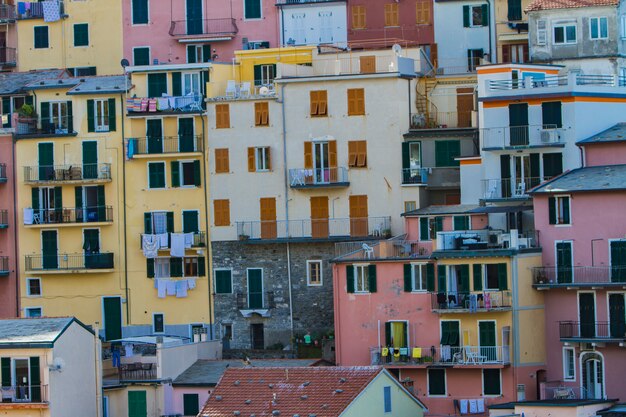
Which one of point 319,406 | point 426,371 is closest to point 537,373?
point 426,371

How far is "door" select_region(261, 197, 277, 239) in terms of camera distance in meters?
111

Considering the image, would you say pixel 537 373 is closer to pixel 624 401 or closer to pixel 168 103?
pixel 624 401

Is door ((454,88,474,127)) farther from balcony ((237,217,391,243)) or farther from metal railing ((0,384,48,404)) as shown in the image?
metal railing ((0,384,48,404))

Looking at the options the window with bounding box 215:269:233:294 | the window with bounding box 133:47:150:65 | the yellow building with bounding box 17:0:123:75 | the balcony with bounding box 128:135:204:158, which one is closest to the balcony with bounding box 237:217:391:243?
the window with bounding box 215:269:233:294

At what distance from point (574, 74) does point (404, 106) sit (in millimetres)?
9577

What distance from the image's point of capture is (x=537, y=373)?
99.5 m

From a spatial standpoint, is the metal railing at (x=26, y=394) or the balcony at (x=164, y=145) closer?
the metal railing at (x=26, y=394)

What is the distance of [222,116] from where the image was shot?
368 feet

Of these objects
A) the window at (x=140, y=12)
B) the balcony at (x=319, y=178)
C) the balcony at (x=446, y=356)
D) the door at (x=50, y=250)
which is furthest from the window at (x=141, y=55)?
the balcony at (x=446, y=356)

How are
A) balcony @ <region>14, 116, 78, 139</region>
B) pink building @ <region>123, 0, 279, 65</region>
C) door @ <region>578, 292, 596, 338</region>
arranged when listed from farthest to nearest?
1. pink building @ <region>123, 0, 279, 65</region>
2. balcony @ <region>14, 116, 78, 139</region>
3. door @ <region>578, 292, 596, 338</region>

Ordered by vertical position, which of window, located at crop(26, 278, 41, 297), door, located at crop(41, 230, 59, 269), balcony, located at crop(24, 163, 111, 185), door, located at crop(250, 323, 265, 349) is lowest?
door, located at crop(250, 323, 265, 349)

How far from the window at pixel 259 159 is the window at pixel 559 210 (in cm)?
1718

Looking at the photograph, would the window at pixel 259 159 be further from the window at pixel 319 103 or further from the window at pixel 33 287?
the window at pixel 33 287

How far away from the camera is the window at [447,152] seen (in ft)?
361
